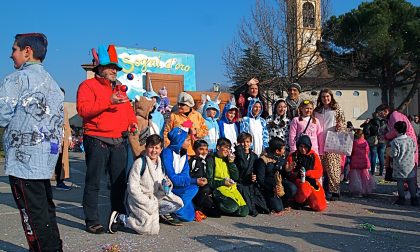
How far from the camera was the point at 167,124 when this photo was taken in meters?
5.85

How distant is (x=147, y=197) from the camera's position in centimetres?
466

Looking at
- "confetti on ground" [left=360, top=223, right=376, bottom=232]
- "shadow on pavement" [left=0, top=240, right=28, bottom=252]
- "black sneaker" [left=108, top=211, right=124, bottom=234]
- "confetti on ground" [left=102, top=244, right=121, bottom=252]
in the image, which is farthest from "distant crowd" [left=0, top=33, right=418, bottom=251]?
"confetti on ground" [left=360, top=223, right=376, bottom=232]

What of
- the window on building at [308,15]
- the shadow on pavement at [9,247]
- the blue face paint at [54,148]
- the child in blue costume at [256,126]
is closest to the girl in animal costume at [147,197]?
the shadow on pavement at [9,247]

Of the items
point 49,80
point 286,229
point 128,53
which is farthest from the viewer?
point 128,53

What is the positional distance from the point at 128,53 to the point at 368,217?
8.10 m

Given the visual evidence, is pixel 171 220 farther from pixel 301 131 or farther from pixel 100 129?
pixel 301 131

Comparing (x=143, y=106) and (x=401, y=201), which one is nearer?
(x=143, y=106)

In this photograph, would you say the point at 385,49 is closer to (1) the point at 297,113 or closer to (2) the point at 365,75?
(2) the point at 365,75

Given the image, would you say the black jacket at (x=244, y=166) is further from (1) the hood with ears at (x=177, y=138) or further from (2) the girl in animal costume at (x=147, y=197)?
(2) the girl in animal costume at (x=147, y=197)

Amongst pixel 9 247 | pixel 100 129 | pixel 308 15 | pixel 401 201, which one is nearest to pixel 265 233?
pixel 100 129

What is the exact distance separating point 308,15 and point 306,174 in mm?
10394

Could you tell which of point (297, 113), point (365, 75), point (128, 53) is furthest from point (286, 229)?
point (365, 75)

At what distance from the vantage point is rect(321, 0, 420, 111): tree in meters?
19.8

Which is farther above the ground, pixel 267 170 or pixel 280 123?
pixel 280 123
